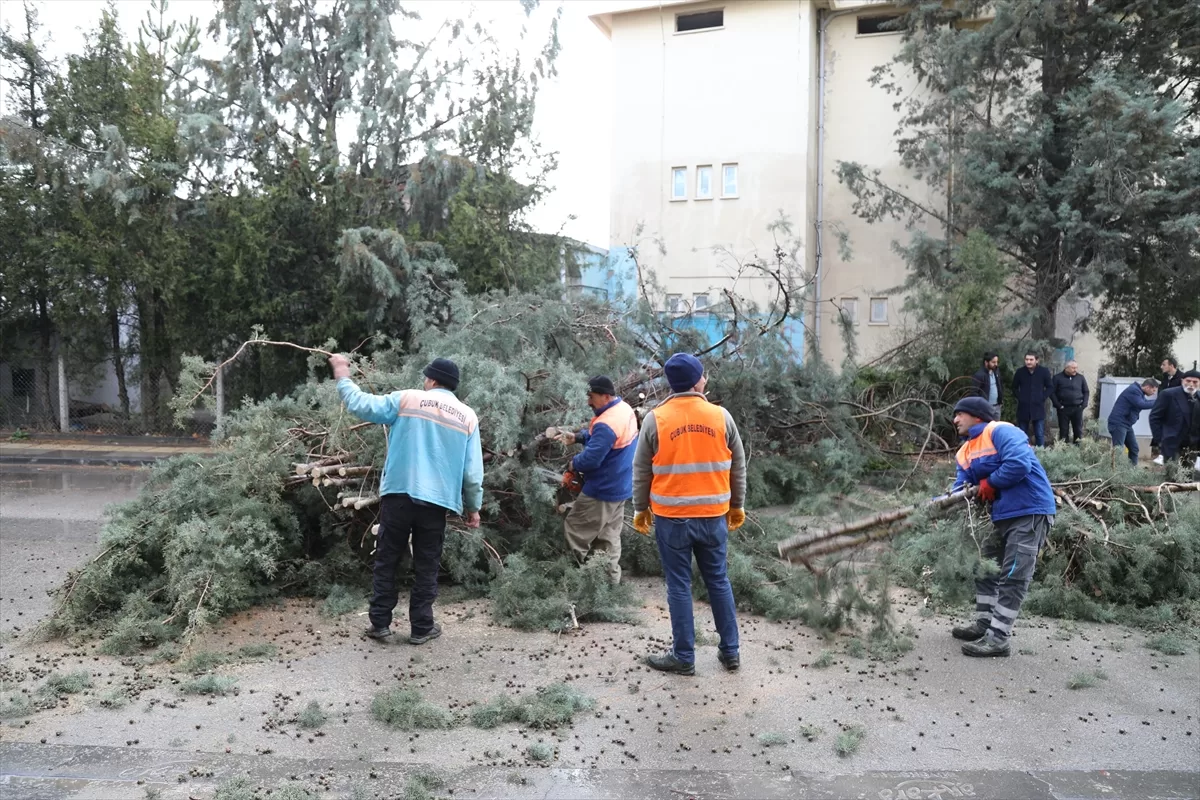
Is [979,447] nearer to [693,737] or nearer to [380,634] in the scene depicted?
[693,737]

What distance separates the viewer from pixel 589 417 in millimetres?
7621

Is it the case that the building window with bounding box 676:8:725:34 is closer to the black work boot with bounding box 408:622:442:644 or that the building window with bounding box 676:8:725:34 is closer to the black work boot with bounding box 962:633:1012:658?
the black work boot with bounding box 962:633:1012:658

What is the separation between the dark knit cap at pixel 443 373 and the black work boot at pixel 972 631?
375cm

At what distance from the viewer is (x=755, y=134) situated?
22.6m

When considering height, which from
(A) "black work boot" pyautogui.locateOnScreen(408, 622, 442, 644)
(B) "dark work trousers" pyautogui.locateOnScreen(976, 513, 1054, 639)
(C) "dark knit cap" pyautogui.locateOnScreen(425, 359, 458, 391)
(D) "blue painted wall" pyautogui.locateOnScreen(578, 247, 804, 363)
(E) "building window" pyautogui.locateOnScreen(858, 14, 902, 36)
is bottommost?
(A) "black work boot" pyautogui.locateOnScreen(408, 622, 442, 644)

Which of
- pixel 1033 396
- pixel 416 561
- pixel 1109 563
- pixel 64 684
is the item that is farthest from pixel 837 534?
pixel 1033 396

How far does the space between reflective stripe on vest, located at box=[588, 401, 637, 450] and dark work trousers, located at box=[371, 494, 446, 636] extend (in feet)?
4.53

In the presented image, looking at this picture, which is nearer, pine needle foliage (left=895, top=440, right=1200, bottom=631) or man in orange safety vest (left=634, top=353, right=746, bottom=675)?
man in orange safety vest (left=634, top=353, right=746, bottom=675)

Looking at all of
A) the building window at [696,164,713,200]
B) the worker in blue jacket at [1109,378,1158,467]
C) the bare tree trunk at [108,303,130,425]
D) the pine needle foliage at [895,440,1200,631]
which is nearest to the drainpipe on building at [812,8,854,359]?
the building window at [696,164,713,200]

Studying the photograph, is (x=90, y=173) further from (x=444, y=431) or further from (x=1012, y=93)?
(x=1012, y=93)

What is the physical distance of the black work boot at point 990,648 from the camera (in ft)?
19.2

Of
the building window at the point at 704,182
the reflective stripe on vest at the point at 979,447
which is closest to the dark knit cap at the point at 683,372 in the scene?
the reflective stripe on vest at the point at 979,447

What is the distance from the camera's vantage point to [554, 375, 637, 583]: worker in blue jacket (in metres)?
6.67

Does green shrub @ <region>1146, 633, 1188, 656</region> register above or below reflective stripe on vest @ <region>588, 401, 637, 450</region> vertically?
below
